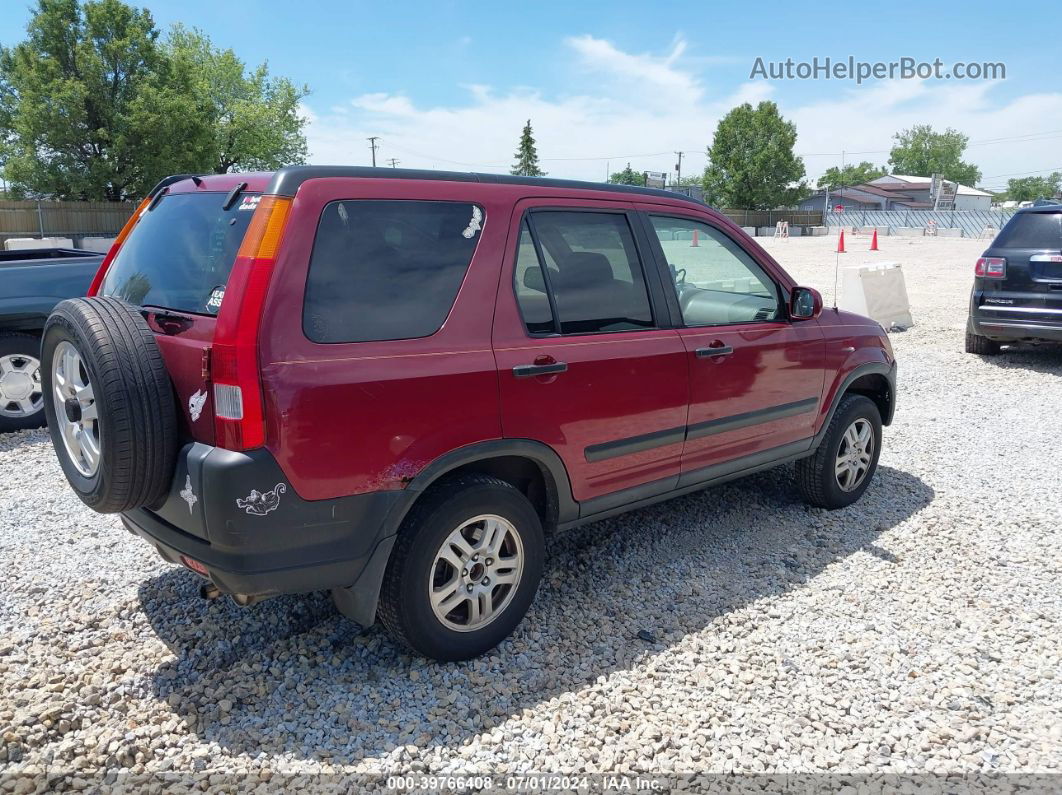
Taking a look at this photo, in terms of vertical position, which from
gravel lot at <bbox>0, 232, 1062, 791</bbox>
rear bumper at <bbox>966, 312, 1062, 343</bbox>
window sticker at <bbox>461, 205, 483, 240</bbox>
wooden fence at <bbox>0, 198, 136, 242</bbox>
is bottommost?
gravel lot at <bbox>0, 232, 1062, 791</bbox>

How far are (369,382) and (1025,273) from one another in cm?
874

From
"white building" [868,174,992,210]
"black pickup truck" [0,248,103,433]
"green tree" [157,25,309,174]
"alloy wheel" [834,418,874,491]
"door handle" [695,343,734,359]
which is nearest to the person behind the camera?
"door handle" [695,343,734,359]

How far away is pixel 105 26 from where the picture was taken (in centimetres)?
4034

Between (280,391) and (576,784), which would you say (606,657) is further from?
(280,391)

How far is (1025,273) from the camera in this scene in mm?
8805

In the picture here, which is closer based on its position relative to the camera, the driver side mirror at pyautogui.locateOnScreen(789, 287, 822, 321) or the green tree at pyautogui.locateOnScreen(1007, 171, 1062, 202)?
the driver side mirror at pyautogui.locateOnScreen(789, 287, 822, 321)

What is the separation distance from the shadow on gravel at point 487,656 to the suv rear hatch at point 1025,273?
5.39 meters

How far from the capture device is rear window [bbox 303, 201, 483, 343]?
2693 millimetres

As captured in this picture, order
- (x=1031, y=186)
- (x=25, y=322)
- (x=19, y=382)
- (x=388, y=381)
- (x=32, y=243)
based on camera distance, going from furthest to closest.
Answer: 1. (x=1031, y=186)
2. (x=32, y=243)
3. (x=19, y=382)
4. (x=25, y=322)
5. (x=388, y=381)

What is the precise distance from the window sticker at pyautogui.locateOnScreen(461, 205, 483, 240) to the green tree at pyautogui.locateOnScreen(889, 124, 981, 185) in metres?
148

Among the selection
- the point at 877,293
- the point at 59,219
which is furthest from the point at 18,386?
the point at 59,219

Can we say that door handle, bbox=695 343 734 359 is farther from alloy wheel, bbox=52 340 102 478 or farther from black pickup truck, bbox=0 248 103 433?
black pickup truck, bbox=0 248 103 433

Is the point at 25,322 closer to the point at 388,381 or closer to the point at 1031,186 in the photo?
the point at 388,381

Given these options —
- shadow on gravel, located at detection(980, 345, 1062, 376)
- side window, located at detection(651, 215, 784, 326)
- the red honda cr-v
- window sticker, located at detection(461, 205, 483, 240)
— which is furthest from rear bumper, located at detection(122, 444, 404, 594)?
shadow on gravel, located at detection(980, 345, 1062, 376)
